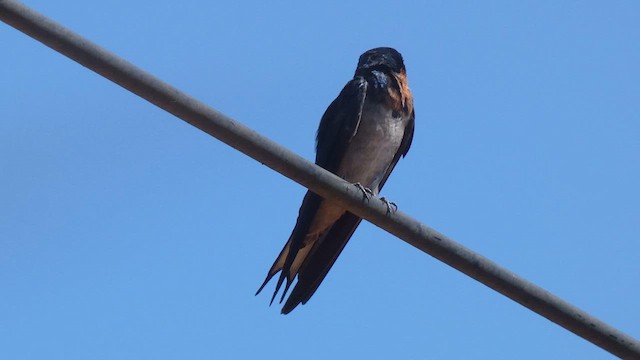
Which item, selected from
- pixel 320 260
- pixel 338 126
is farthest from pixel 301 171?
pixel 338 126

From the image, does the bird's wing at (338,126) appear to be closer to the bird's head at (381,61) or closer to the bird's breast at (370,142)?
the bird's breast at (370,142)

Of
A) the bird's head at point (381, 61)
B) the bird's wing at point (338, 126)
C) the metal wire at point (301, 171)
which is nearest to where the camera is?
the metal wire at point (301, 171)

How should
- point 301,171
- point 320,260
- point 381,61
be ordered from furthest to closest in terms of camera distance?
point 381,61, point 320,260, point 301,171

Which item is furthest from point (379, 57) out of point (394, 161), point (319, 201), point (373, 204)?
point (373, 204)

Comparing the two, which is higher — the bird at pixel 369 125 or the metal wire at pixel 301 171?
the bird at pixel 369 125

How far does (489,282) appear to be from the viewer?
11.9 ft

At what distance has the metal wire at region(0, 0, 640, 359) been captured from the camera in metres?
3.38

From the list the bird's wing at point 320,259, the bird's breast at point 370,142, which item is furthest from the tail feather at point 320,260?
the bird's breast at point 370,142

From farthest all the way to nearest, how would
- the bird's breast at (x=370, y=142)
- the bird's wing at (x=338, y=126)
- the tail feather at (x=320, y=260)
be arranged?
the bird's breast at (x=370, y=142) → the bird's wing at (x=338, y=126) → the tail feather at (x=320, y=260)

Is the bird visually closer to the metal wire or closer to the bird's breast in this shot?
the bird's breast

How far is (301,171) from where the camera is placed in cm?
368

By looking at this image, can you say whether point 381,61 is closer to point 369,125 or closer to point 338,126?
point 369,125

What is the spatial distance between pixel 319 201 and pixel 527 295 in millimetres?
2837

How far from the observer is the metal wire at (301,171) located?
338cm
